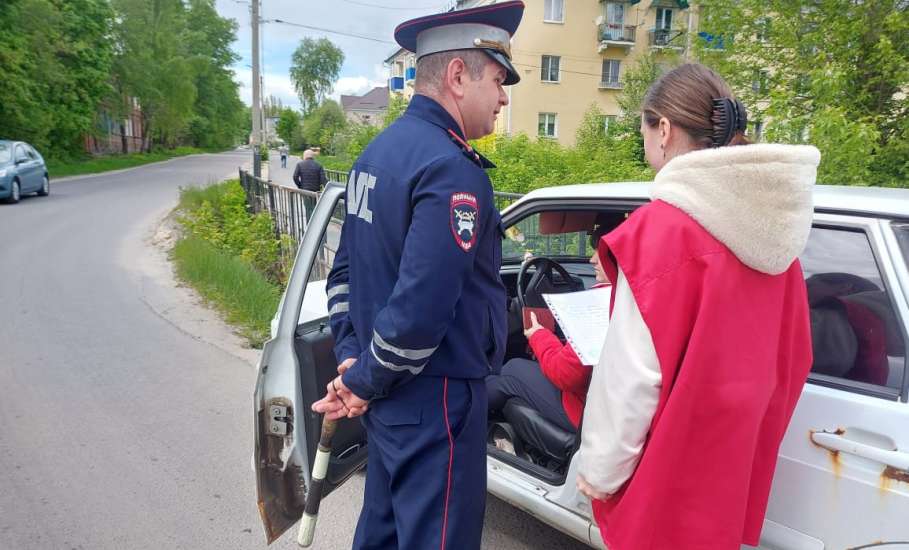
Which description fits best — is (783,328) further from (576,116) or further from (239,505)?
(576,116)

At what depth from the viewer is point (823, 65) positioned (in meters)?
7.07

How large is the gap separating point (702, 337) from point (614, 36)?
3631 cm

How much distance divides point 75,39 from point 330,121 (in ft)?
111

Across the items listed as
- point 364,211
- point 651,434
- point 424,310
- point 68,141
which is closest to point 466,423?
point 424,310

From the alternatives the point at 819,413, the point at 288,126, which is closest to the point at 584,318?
the point at 819,413

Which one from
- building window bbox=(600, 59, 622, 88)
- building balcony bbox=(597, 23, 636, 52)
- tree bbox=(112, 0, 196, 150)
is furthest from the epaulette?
tree bbox=(112, 0, 196, 150)

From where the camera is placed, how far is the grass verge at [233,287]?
229 inches

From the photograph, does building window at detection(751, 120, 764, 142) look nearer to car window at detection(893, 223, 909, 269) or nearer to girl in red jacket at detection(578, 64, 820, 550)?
car window at detection(893, 223, 909, 269)

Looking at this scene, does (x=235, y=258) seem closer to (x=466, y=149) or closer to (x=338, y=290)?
(x=338, y=290)

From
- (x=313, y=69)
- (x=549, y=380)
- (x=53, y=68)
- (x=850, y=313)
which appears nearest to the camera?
(x=850, y=313)

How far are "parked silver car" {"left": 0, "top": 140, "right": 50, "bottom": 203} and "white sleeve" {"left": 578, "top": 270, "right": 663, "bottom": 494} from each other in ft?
53.2

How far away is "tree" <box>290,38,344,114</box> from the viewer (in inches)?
3381

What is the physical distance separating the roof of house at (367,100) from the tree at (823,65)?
82.7 metres

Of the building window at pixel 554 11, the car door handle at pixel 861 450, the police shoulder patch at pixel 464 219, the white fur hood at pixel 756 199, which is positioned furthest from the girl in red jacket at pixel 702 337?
the building window at pixel 554 11
